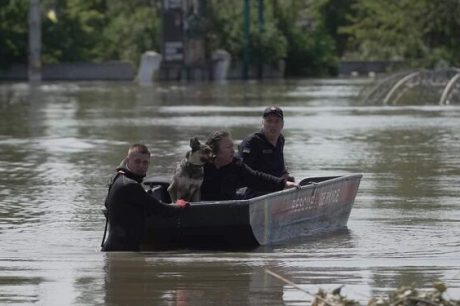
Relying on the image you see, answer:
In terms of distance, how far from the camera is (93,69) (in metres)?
80.4

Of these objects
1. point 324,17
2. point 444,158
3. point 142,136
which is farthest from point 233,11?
point 444,158

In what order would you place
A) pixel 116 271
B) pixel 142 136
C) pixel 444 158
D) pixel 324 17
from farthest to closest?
pixel 324 17 < pixel 142 136 < pixel 444 158 < pixel 116 271

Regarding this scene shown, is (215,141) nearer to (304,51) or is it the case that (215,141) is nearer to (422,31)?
(422,31)

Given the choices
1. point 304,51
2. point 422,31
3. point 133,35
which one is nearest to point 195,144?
point 422,31

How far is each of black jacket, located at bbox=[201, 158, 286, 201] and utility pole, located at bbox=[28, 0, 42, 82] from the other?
6441 centimetres

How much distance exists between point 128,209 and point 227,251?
1.04 meters

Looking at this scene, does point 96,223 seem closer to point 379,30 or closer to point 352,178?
point 352,178

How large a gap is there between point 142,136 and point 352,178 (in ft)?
50.9

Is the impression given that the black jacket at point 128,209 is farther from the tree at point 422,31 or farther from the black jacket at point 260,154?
the tree at point 422,31

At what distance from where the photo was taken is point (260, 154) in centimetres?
1468

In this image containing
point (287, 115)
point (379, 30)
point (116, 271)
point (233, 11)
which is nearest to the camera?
point (116, 271)

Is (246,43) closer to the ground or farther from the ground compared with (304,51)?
farther from the ground

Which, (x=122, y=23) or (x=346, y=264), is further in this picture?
(x=122, y=23)

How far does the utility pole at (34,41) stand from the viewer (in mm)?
77688
